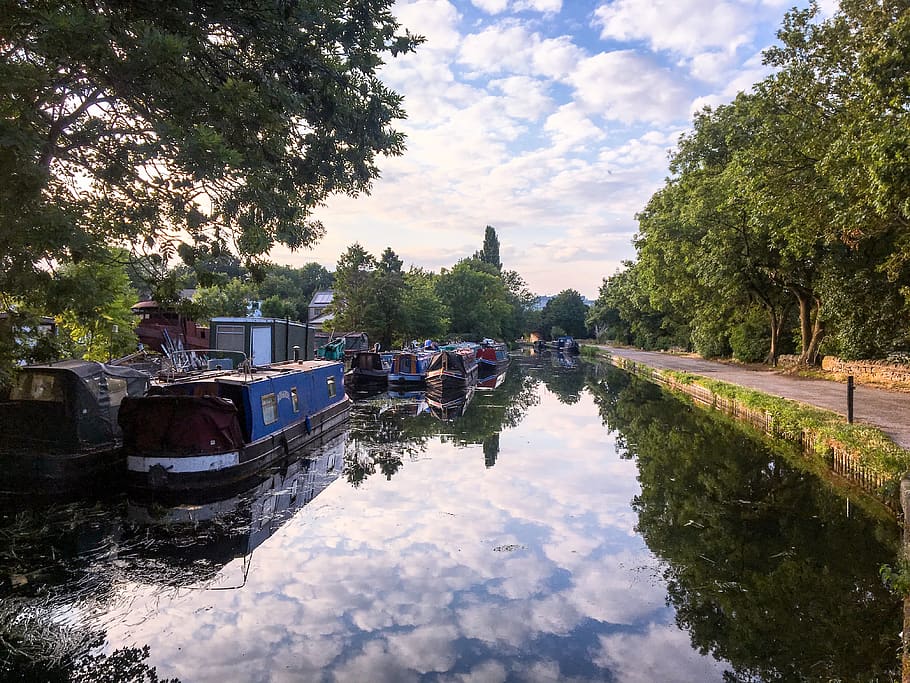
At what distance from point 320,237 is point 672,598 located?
23.0 ft

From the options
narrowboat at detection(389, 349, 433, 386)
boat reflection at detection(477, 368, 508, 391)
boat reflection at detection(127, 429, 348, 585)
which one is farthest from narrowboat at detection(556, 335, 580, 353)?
boat reflection at detection(127, 429, 348, 585)

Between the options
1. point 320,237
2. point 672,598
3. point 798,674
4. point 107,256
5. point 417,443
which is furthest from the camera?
point 417,443

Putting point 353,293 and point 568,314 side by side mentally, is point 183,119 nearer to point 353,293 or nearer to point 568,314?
point 353,293

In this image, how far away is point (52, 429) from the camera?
10438 mm

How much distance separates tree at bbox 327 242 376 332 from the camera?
38.9 metres

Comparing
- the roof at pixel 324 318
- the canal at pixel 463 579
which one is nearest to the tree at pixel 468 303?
the roof at pixel 324 318

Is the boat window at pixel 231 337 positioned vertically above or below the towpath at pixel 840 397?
above

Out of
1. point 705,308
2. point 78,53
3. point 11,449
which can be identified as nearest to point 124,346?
point 11,449

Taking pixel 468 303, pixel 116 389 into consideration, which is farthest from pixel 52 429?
pixel 468 303

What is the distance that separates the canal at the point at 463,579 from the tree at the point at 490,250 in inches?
3303

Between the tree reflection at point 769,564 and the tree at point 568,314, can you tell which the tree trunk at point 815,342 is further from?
the tree at point 568,314

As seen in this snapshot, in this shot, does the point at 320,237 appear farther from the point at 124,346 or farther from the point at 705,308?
the point at 705,308

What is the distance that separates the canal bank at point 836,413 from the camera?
390 inches

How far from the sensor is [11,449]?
1014 cm
